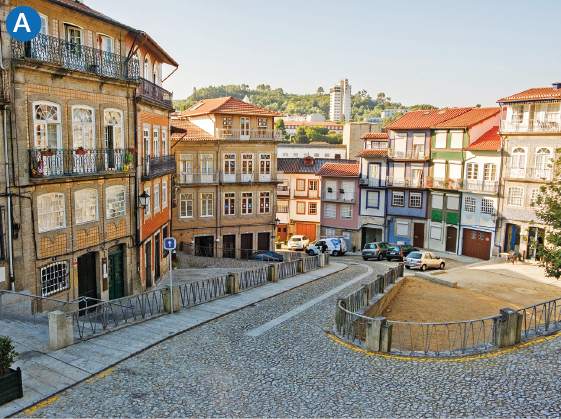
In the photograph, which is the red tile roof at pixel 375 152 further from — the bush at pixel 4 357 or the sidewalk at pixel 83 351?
the bush at pixel 4 357

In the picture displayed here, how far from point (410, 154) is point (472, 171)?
6.78 m

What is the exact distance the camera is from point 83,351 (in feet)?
38.4

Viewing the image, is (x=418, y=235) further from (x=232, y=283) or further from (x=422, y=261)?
(x=232, y=283)

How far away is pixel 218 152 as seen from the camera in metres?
39.5

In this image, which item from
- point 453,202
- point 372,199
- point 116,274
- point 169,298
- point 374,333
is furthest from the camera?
point 372,199

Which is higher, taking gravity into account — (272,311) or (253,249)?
(272,311)

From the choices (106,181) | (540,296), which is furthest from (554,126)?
(106,181)

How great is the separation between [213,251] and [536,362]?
3006 cm

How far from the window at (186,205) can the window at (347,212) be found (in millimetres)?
17326

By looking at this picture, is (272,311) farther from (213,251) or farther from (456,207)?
(456,207)

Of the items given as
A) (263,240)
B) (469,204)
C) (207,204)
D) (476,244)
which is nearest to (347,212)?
(263,240)

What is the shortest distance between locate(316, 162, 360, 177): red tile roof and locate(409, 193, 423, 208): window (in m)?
6.02

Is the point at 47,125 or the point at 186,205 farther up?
the point at 47,125

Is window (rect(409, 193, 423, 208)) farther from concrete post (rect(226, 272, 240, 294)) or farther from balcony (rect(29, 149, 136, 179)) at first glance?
balcony (rect(29, 149, 136, 179))
